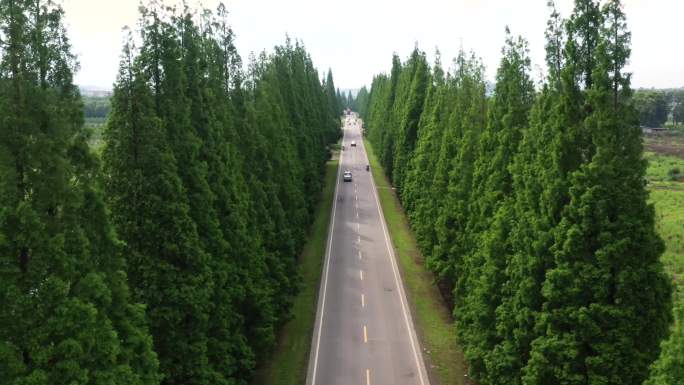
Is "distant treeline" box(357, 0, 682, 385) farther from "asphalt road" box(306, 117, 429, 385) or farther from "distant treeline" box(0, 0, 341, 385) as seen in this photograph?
"distant treeline" box(0, 0, 341, 385)

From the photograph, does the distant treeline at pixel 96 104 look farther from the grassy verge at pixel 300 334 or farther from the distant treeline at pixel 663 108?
the distant treeline at pixel 663 108

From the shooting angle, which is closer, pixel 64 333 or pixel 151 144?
pixel 64 333

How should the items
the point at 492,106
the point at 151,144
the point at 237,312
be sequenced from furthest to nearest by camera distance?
the point at 492,106, the point at 237,312, the point at 151,144

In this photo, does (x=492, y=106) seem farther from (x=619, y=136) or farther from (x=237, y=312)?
(x=237, y=312)

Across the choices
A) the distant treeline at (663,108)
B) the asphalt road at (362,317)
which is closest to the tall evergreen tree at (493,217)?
the asphalt road at (362,317)

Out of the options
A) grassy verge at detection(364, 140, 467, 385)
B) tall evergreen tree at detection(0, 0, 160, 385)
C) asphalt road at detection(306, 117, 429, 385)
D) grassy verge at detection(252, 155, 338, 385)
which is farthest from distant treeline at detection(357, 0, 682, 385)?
tall evergreen tree at detection(0, 0, 160, 385)

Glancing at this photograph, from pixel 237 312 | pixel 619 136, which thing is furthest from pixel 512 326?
pixel 237 312

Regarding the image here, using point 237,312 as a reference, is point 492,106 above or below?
above
